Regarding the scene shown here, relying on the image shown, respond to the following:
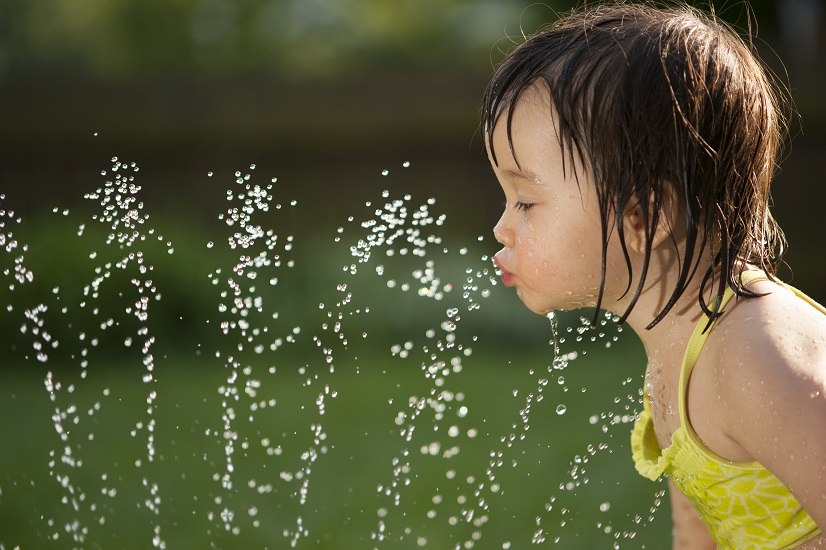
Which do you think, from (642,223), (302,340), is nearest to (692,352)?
(642,223)

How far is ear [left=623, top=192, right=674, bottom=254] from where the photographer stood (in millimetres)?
2049

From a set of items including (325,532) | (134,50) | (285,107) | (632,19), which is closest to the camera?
(632,19)

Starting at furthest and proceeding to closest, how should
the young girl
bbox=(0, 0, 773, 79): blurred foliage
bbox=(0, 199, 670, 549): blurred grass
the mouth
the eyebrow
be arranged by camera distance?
bbox=(0, 0, 773, 79): blurred foliage → bbox=(0, 199, 670, 549): blurred grass → the mouth → the eyebrow → the young girl

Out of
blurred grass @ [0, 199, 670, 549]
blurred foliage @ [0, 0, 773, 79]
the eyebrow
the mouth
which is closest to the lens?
the eyebrow

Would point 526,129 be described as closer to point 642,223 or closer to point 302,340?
point 642,223

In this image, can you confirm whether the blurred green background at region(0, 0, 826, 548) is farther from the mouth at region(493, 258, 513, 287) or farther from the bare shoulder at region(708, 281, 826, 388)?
the bare shoulder at region(708, 281, 826, 388)

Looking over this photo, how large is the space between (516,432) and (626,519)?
4.11 ft

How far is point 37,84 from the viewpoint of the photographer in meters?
8.71

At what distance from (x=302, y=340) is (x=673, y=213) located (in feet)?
16.8

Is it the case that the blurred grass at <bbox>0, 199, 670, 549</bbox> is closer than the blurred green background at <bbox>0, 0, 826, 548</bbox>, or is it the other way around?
the blurred grass at <bbox>0, 199, 670, 549</bbox>

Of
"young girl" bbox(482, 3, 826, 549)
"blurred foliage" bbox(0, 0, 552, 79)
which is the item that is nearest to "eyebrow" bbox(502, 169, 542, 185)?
"young girl" bbox(482, 3, 826, 549)

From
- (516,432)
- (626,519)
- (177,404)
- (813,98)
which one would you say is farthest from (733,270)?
(813,98)

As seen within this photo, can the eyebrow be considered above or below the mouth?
above

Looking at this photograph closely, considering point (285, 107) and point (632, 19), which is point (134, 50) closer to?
point (285, 107)
